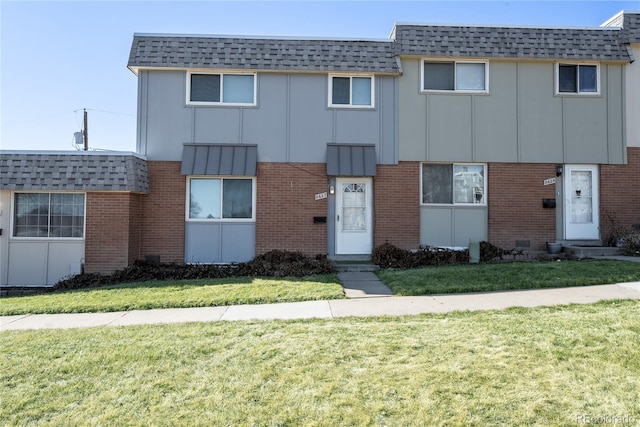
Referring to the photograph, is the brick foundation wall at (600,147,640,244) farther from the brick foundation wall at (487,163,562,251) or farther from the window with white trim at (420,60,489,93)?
the window with white trim at (420,60,489,93)

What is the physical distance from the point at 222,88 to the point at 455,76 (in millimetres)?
6283

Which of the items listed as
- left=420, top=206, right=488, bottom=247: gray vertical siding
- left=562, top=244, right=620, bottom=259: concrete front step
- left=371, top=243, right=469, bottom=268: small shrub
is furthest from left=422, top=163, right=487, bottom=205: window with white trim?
left=562, top=244, right=620, bottom=259: concrete front step

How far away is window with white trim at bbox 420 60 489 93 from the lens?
11.9 meters

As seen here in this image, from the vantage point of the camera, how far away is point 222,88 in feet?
38.2

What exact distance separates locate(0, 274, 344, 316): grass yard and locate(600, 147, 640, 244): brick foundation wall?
791 centimetres

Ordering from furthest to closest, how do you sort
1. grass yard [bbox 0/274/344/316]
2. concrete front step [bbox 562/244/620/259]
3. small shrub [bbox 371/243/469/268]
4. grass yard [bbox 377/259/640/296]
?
concrete front step [bbox 562/244/620/259] < small shrub [bbox 371/243/469/268] < grass yard [bbox 377/259/640/296] < grass yard [bbox 0/274/344/316]

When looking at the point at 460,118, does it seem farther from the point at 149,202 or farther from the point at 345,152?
the point at 149,202

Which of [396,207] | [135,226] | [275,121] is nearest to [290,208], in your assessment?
[275,121]

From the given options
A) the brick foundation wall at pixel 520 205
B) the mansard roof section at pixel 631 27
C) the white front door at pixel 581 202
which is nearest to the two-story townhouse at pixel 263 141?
the brick foundation wall at pixel 520 205

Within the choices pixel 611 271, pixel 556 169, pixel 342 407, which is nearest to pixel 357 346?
pixel 342 407

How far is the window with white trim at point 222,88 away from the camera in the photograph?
38.3ft

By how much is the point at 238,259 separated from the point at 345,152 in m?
3.98

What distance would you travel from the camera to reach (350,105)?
11.8 metres

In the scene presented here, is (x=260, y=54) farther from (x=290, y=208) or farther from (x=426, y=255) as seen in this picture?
(x=426, y=255)
